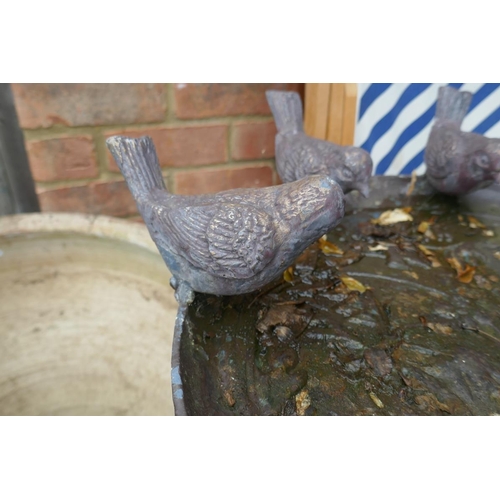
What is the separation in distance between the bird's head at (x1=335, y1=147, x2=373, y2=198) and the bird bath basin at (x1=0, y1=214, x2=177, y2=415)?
0.45m

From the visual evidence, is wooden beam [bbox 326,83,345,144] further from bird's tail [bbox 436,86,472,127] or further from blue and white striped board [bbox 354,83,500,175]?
bird's tail [bbox 436,86,472,127]

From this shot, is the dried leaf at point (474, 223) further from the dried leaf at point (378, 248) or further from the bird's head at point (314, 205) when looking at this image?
the bird's head at point (314, 205)

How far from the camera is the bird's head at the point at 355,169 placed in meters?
0.85

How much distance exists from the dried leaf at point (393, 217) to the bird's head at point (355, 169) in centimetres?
10

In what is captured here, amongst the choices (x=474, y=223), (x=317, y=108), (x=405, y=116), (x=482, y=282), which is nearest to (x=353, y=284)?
(x=482, y=282)

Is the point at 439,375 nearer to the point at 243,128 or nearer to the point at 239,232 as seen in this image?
the point at 239,232

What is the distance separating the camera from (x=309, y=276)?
2.49 feet

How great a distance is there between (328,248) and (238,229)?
313 mm

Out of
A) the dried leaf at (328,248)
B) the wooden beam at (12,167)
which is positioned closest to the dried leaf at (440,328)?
the dried leaf at (328,248)

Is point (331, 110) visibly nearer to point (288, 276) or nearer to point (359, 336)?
point (288, 276)

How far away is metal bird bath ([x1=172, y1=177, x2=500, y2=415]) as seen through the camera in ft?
1.78

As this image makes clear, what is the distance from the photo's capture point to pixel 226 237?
59 cm

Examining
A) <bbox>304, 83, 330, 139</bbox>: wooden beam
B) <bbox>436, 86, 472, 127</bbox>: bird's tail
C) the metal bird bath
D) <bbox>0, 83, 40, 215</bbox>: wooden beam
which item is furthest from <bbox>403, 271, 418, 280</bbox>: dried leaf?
<bbox>0, 83, 40, 215</bbox>: wooden beam

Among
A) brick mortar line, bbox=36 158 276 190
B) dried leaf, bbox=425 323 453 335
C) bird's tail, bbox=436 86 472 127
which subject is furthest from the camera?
brick mortar line, bbox=36 158 276 190
